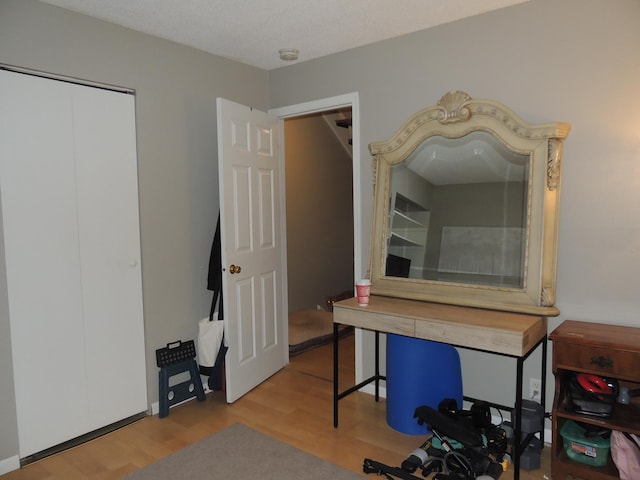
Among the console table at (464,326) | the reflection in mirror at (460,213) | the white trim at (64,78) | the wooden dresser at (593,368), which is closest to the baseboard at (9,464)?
the console table at (464,326)

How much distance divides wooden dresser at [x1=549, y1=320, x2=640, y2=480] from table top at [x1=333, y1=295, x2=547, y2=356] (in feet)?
0.51

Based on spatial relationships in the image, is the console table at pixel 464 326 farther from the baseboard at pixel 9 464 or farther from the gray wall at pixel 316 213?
the gray wall at pixel 316 213

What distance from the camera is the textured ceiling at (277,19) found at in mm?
2355

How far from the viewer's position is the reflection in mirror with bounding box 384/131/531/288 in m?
2.40

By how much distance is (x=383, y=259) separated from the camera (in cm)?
283

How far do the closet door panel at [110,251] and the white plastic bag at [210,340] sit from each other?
0.37 m

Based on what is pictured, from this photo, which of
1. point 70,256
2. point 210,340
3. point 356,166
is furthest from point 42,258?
point 356,166

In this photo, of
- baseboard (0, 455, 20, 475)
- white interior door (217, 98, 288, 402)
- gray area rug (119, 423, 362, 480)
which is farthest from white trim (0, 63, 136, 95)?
gray area rug (119, 423, 362, 480)

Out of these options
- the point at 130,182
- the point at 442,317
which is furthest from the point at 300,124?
the point at 442,317

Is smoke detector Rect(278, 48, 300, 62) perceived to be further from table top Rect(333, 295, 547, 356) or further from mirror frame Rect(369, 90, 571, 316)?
table top Rect(333, 295, 547, 356)

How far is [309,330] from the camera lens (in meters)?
4.35

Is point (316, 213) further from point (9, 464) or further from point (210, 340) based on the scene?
point (9, 464)

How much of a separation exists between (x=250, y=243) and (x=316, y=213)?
1999mm

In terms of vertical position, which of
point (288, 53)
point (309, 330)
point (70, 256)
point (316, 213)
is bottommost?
point (309, 330)
